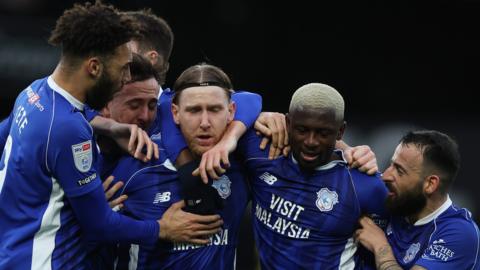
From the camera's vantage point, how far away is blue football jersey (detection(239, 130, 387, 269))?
17.3ft

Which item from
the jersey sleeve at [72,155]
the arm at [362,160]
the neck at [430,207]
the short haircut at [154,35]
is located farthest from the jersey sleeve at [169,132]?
the neck at [430,207]

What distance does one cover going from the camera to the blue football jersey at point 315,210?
17.3ft

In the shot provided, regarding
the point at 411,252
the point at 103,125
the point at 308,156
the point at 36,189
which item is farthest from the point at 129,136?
the point at 411,252

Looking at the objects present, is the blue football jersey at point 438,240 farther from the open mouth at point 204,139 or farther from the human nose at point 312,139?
the open mouth at point 204,139

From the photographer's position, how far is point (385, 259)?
521 centimetres

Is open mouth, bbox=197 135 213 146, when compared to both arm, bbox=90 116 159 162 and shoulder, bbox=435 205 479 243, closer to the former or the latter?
arm, bbox=90 116 159 162

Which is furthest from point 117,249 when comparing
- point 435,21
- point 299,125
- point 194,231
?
point 435,21

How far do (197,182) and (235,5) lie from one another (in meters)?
7.30

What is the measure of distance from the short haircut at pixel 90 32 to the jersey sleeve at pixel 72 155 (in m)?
0.38

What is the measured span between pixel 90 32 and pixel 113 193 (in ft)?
3.34

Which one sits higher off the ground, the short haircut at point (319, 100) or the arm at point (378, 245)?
the short haircut at point (319, 100)

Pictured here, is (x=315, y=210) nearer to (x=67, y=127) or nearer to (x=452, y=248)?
(x=452, y=248)

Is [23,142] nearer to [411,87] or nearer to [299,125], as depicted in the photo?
[299,125]

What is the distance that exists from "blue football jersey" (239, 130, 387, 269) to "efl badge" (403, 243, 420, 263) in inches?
10.2
